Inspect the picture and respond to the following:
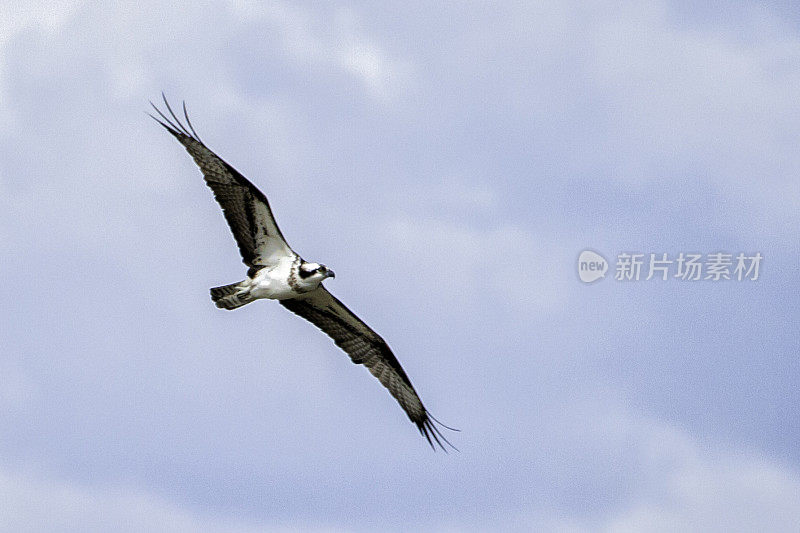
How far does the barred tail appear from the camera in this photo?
20.6 meters

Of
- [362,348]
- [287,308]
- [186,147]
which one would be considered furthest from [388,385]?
[186,147]

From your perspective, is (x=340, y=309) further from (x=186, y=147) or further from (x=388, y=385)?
(x=186, y=147)

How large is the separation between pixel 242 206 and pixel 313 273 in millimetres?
1520

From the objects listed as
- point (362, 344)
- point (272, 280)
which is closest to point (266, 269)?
point (272, 280)

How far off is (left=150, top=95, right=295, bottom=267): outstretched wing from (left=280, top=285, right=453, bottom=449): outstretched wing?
1.18 m

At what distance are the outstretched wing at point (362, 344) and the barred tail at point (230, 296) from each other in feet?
4.45

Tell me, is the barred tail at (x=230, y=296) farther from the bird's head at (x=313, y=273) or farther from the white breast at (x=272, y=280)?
the bird's head at (x=313, y=273)

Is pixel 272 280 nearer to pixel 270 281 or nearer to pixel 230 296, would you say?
pixel 270 281

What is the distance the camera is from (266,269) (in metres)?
21.1

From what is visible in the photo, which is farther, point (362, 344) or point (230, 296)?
point (362, 344)

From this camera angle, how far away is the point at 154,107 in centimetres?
2003

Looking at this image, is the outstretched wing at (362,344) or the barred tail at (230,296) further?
the outstretched wing at (362,344)

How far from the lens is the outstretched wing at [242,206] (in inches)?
797

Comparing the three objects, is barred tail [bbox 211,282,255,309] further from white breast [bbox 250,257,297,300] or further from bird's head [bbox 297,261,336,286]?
bird's head [bbox 297,261,336,286]
